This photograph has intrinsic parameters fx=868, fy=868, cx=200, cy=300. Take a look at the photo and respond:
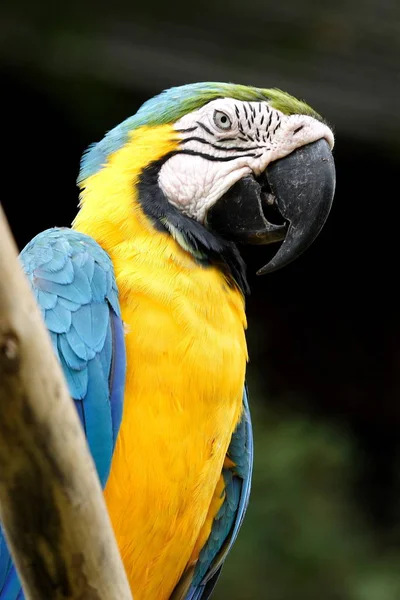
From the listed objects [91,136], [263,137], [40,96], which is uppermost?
[263,137]

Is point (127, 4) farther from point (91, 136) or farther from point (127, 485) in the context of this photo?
point (127, 485)

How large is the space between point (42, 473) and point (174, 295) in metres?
0.82

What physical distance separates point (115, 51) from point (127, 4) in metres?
0.20

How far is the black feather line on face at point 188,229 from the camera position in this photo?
1.91 m

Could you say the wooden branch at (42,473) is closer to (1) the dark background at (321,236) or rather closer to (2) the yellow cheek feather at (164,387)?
(2) the yellow cheek feather at (164,387)

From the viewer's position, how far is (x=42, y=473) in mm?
1026

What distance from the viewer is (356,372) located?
4754 millimetres

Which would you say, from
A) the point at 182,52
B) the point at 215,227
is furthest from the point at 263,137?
the point at 182,52

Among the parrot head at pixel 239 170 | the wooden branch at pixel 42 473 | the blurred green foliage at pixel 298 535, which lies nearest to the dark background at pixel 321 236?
the blurred green foliage at pixel 298 535

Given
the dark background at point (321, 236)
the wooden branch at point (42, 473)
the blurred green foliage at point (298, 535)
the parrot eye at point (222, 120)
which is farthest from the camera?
the blurred green foliage at point (298, 535)

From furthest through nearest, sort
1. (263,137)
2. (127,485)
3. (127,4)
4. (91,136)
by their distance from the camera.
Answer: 1. (91,136)
2. (127,4)
3. (263,137)
4. (127,485)

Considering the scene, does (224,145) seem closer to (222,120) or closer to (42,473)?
(222,120)

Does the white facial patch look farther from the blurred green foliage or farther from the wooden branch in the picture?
the blurred green foliage

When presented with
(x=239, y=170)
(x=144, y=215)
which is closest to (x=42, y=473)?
(x=144, y=215)
